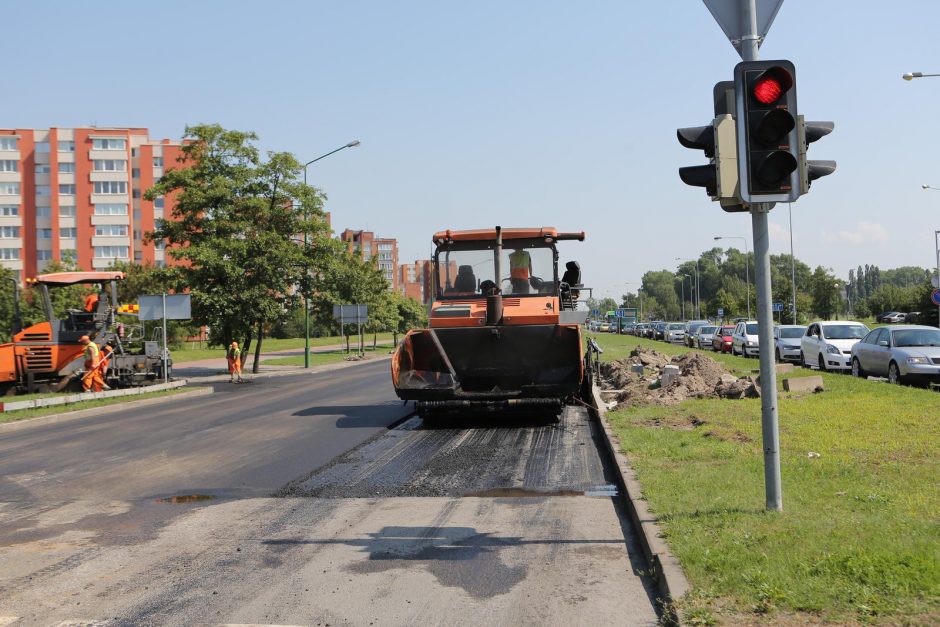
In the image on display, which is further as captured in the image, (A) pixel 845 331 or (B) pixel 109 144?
(B) pixel 109 144

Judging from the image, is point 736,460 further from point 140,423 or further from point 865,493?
point 140,423

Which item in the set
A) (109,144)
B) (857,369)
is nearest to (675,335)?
(857,369)

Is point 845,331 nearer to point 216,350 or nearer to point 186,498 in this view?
point 186,498

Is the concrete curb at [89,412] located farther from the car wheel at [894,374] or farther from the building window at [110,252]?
the building window at [110,252]

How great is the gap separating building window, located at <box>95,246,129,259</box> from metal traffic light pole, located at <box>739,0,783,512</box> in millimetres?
90992

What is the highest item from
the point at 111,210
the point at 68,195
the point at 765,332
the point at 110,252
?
the point at 68,195

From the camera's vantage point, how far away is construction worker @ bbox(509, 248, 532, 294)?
14.8 meters

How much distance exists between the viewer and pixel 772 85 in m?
6.05

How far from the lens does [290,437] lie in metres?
13.4

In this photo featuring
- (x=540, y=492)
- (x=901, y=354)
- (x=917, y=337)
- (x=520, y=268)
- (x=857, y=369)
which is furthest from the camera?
(x=857, y=369)

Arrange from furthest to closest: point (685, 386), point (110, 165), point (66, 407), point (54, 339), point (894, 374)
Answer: point (110, 165)
point (54, 339)
point (894, 374)
point (66, 407)
point (685, 386)

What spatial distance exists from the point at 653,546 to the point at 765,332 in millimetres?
1879

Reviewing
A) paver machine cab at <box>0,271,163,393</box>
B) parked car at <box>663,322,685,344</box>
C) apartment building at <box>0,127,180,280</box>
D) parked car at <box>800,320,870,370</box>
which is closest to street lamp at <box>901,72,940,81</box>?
parked car at <box>800,320,870,370</box>

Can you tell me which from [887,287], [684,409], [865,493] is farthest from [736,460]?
[887,287]
